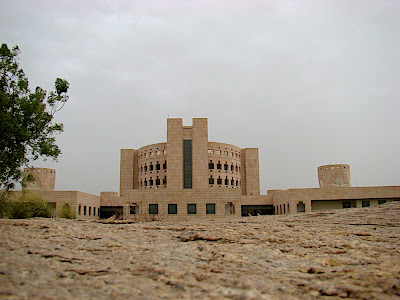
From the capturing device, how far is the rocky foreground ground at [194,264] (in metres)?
4.88

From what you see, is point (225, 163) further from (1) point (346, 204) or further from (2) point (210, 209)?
(1) point (346, 204)

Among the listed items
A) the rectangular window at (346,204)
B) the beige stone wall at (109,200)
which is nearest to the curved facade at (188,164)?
the beige stone wall at (109,200)

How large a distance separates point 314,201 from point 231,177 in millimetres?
24699

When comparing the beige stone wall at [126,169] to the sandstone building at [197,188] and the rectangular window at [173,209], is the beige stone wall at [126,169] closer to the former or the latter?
the sandstone building at [197,188]

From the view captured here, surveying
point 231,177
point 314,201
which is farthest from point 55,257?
point 231,177

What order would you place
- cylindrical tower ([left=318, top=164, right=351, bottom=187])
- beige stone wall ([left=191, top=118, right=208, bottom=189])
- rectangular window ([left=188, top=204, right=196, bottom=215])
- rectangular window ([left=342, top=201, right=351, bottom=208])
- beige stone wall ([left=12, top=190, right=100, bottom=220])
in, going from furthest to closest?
beige stone wall ([left=191, top=118, right=208, bottom=189]) → cylindrical tower ([left=318, top=164, right=351, bottom=187]) → rectangular window ([left=342, top=201, right=351, bottom=208]) → beige stone wall ([left=12, top=190, right=100, bottom=220]) → rectangular window ([left=188, top=204, right=196, bottom=215])

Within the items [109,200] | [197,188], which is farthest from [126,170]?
→ [197,188]

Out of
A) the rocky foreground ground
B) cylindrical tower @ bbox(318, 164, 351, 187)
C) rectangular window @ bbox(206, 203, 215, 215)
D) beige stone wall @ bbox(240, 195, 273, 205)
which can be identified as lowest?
the rocky foreground ground

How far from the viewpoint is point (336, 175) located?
6862cm

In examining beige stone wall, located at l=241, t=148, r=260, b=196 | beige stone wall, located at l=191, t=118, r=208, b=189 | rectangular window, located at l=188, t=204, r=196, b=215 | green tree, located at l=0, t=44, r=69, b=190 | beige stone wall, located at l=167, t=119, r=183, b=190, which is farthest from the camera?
beige stone wall, located at l=241, t=148, r=260, b=196

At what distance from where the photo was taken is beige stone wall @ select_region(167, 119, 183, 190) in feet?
238

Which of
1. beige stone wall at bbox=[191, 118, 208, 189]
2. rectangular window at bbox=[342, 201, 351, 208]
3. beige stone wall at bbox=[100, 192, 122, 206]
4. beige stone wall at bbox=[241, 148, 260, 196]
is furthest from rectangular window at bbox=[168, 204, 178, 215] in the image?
beige stone wall at bbox=[241, 148, 260, 196]

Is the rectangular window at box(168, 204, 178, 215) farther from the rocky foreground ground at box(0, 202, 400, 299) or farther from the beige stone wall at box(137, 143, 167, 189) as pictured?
the rocky foreground ground at box(0, 202, 400, 299)

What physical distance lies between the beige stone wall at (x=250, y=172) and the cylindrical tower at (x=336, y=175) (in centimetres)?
1915
